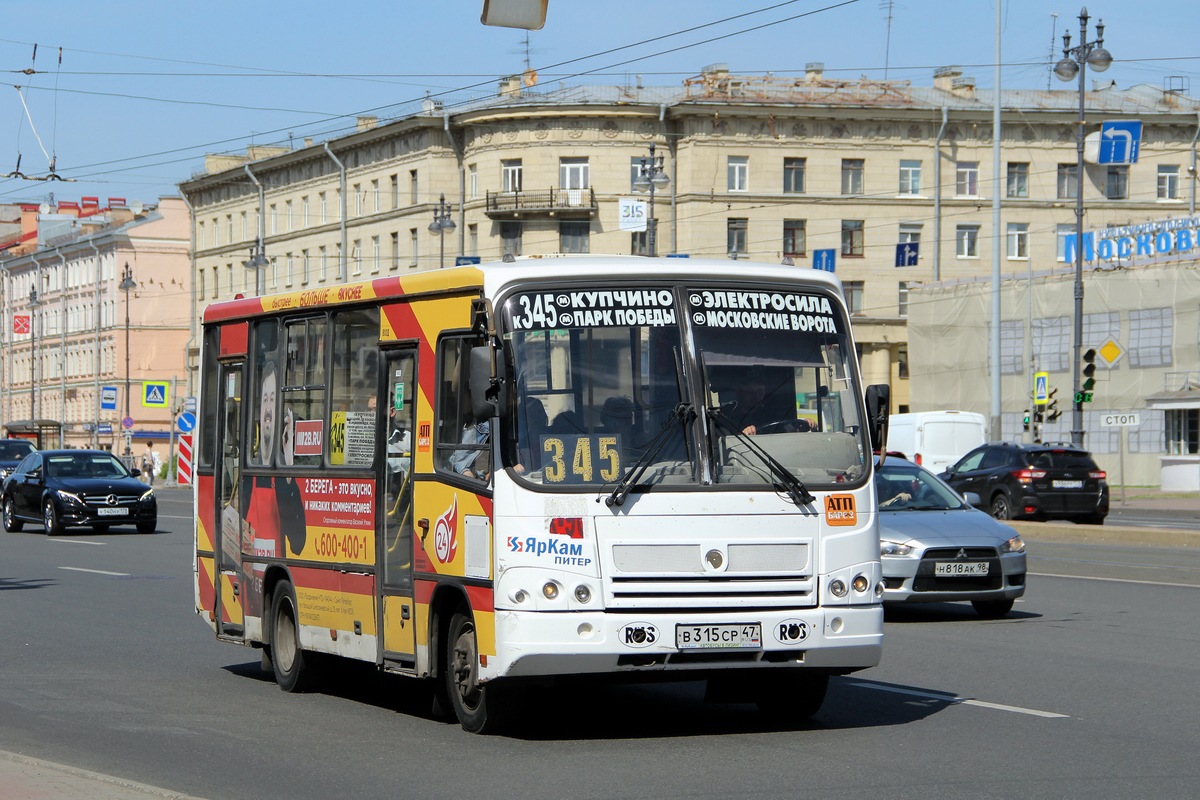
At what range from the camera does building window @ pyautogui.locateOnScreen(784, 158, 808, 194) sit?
79.1 m

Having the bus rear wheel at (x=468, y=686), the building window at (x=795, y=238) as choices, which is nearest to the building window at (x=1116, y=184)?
the building window at (x=795, y=238)

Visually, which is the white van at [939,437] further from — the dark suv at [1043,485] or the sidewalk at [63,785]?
the sidewalk at [63,785]

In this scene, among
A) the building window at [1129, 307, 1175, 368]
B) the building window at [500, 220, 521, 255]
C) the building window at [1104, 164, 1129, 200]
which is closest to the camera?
the building window at [1129, 307, 1175, 368]

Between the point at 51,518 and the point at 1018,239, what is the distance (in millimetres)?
55971

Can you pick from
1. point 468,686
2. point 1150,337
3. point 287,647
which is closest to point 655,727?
point 468,686

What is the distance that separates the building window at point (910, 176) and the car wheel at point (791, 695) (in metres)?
71.0

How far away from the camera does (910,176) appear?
79688mm

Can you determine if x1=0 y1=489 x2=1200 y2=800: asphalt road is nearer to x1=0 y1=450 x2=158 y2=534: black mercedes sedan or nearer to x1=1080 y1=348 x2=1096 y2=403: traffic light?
x1=0 y1=450 x2=158 y2=534: black mercedes sedan

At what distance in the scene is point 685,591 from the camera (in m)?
9.37

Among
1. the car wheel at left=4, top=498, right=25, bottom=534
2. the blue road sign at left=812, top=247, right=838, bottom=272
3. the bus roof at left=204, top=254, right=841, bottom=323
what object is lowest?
the car wheel at left=4, top=498, right=25, bottom=534

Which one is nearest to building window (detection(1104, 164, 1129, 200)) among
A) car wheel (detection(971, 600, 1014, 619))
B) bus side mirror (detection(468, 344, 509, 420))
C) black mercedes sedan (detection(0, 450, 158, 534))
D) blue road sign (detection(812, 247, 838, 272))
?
blue road sign (detection(812, 247, 838, 272))

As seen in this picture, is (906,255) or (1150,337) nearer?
(1150,337)

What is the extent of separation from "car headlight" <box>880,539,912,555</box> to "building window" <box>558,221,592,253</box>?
205 ft

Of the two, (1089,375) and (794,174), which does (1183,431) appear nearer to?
(1089,375)
